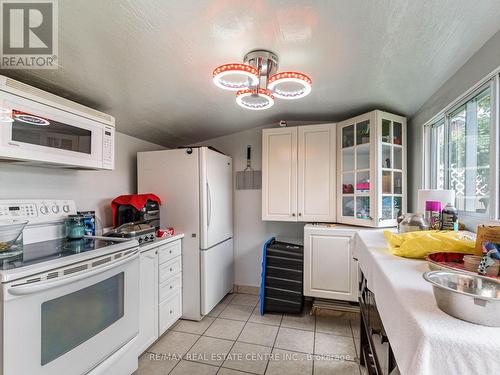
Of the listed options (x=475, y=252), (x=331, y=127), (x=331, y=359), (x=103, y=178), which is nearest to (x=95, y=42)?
(x=103, y=178)

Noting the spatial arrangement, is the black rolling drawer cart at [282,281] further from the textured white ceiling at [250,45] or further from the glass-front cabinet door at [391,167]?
the textured white ceiling at [250,45]

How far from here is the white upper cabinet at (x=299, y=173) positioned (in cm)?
281

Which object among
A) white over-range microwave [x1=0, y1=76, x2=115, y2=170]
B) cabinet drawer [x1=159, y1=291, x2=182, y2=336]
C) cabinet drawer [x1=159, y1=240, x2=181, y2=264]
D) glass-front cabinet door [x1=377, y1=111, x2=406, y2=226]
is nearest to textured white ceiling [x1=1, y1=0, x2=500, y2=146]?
white over-range microwave [x1=0, y1=76, x2=115, y2=170]

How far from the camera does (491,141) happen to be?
138 cm

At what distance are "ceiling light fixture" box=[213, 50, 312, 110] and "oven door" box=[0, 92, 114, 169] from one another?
40.5 inches

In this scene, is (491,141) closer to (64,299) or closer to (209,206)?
(209,206)

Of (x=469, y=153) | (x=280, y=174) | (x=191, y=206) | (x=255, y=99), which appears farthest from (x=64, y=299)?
(x=469, y=153)

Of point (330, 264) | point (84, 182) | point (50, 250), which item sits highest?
point (84, 182)

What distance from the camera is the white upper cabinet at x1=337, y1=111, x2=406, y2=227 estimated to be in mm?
2447

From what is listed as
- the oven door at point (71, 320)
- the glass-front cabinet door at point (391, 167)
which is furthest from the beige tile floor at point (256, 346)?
the glass-front cabinet door at point (391, 167)

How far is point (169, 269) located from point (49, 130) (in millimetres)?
1490

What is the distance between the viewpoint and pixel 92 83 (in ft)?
5.61

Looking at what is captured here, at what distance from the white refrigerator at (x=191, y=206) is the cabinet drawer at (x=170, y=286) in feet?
0.26

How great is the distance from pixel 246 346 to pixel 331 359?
0.70 metres
